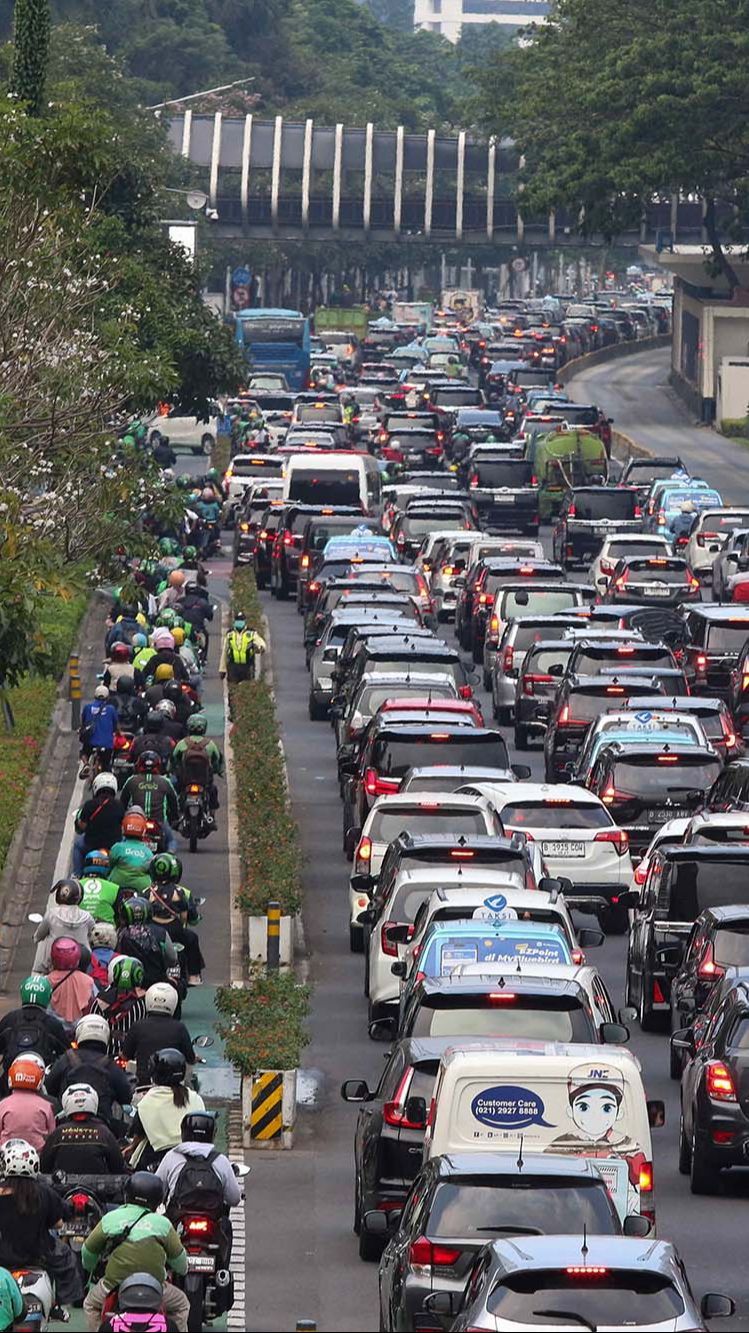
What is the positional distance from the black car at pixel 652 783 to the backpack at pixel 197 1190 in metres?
13.7

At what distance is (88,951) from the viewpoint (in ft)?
63.6

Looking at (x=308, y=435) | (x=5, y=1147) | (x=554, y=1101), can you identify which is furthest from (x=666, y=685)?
(x=308, y=435)

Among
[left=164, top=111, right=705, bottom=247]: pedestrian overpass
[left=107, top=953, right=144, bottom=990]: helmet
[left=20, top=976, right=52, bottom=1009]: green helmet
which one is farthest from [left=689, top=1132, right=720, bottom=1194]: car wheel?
[left=164, top=111, right=705, bottom=247]: pedestrian overpass

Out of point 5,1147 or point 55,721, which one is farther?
point 55,721

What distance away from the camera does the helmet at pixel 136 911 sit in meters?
20.3

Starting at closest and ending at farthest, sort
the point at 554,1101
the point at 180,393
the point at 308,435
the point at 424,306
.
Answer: the point at 554,1101
the point at 180,393
the point at 308,435
the point at 424,306

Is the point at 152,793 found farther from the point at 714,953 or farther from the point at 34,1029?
the point at 34,1029

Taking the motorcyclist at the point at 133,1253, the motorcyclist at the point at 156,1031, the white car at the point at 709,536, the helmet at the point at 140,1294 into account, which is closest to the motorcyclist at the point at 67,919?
the motorcyclist at the point at 156,1031

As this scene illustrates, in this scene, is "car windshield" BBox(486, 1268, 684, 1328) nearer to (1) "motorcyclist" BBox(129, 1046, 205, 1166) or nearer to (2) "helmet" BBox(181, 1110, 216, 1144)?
(2) "helmet" BBox(181, 1110, 216, 1144)

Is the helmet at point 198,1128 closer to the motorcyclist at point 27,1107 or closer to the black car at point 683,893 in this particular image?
the motorcyclist at point 27,1107

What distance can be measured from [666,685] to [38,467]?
7.05 meters

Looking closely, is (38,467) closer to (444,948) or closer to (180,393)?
(444,948)

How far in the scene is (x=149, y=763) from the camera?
88.1ft

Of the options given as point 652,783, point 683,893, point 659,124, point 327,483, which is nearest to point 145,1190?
point 683,893
